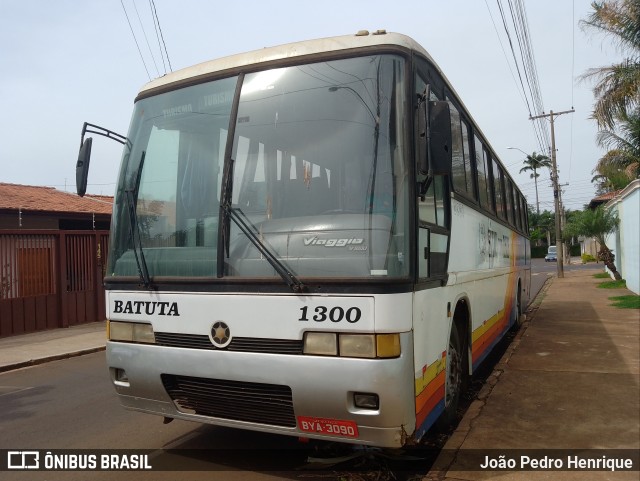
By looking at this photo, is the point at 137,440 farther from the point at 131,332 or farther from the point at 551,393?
the point at 551,393

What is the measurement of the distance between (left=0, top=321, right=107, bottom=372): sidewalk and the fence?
41cm

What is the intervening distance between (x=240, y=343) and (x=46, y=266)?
11.1 meters

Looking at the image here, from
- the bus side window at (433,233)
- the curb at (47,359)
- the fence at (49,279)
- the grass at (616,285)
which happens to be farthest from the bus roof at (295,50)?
the grass at (616,285)

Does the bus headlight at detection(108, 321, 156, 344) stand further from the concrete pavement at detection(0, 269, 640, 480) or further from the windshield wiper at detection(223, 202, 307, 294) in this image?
A: the concrete pavement at detection(0, 269, 640, 480)

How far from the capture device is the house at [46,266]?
11953mm

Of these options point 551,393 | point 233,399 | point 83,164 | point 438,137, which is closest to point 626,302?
point 551,393

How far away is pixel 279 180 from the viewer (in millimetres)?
3650

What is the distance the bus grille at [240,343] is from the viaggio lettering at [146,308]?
153mm

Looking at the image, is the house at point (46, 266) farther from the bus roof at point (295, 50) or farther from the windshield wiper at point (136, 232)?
the bus roof at point (295, 50)

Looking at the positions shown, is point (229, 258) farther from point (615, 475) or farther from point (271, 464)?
point (615, 475)

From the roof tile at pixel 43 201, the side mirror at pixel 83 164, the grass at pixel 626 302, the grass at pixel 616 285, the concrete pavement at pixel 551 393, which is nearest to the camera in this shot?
the concrete pavement at pixel 551 393

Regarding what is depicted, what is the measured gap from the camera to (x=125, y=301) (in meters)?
4.03

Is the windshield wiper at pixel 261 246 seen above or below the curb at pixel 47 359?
above

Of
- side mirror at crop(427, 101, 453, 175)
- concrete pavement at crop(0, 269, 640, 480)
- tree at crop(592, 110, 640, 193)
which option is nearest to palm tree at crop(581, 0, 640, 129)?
tree at crop(592, 110, 640, 193)
